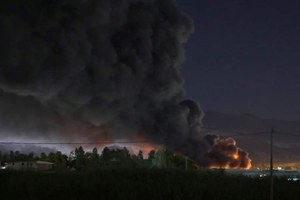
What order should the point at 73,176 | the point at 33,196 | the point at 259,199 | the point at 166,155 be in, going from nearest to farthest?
1. the point at 259,199
2. the point at 33,196
3. the point at 73,176
4. the point at 166,155

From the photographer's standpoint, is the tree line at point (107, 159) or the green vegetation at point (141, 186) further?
the tree line at point (107, 159)

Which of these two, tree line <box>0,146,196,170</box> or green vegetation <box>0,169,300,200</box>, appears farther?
tree line <box>0,146,196,170</box>

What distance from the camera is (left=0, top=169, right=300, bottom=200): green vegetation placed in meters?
30.1

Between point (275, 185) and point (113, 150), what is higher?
point (113, 150)

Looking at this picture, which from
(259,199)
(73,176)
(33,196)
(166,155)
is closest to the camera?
(259,199)

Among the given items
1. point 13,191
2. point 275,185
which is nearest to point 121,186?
point 13,191

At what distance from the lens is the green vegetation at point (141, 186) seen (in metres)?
30.1

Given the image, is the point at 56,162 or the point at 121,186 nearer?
the point at 121,186

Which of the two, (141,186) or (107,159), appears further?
(107,159)

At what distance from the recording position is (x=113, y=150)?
57.9 meters

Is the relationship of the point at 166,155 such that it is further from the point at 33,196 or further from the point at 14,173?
the point at 33,196

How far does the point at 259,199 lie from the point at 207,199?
2.50 m

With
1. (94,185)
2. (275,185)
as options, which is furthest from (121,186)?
(275,185)

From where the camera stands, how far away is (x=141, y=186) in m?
32.1
